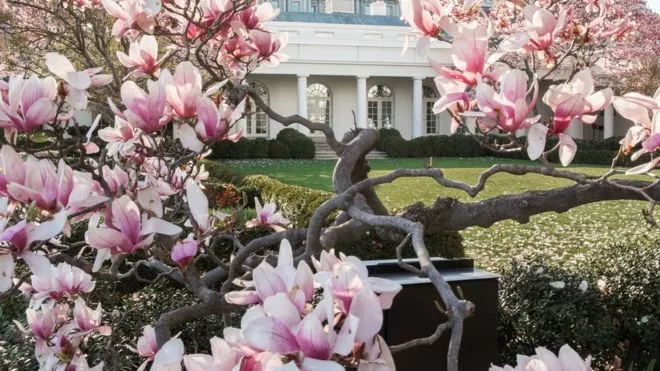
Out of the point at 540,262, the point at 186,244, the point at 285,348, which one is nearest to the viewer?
the point at 285,348

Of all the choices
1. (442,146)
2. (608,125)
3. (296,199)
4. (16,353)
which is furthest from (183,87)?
(608,125)

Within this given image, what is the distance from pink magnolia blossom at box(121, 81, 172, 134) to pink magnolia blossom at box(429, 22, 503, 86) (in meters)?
0.48

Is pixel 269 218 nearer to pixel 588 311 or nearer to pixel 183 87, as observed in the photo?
pixel 183 87

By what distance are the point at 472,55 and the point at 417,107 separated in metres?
27.7

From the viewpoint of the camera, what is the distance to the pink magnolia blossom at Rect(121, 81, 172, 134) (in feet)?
3.86

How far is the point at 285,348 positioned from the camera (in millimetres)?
714

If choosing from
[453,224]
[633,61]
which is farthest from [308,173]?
[453,224]

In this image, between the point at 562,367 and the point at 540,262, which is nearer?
the point at 562,367

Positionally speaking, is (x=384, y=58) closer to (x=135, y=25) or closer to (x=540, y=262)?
(x=540, y=262)

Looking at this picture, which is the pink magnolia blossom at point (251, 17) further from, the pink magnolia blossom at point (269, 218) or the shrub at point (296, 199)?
the shrub at point (296, 199)

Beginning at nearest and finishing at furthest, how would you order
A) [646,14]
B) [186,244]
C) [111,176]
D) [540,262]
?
[186,244], [111,176], [540,262], [646,14]

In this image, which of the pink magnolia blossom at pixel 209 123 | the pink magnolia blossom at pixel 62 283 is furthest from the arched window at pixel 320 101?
the pink magnolia blossom at pixel 209 123

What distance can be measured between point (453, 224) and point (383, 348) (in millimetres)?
1382

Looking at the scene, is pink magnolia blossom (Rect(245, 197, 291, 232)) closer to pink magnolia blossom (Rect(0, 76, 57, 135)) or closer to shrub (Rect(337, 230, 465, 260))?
pink magnolia blossom (Rect(0, 76, 57, 135))
